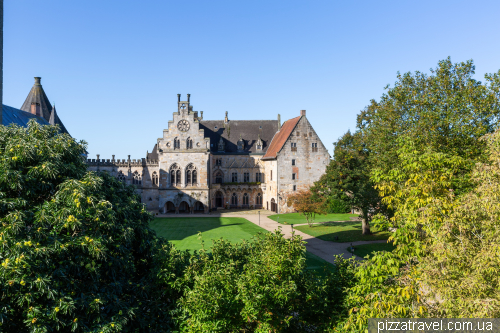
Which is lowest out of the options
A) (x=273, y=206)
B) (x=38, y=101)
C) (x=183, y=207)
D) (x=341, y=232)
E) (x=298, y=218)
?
(x=341, y=232)

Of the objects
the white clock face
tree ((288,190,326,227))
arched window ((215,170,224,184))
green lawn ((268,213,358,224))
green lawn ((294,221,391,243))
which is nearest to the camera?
green lawn ((294,221,391,243))

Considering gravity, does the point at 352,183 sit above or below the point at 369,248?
above

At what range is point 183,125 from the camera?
177 feet

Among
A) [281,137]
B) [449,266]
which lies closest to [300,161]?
[281,137]

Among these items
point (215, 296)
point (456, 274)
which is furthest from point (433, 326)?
point (215, 296)

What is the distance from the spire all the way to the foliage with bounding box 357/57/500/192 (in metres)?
59.5

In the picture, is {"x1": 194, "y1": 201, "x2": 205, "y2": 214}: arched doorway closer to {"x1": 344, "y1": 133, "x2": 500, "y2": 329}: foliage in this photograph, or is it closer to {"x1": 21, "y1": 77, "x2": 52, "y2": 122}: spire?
{"x1": 21, "y1": 77, "x2": 52, "y2": 122}: spire

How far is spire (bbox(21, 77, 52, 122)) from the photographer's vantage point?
59.5 metres

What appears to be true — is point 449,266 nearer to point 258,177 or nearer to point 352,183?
point 352,183

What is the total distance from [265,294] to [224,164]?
2024 inches

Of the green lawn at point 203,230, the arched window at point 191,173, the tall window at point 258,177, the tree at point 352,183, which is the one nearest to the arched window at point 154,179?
the arched window at point 191,173

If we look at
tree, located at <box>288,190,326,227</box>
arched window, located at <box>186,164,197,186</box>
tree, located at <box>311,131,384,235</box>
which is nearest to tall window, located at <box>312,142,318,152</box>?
tree, located at <box>288,190,326,227</box>

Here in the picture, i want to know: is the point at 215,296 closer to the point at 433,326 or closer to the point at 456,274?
the point at 433,326

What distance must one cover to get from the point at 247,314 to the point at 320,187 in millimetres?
30686
